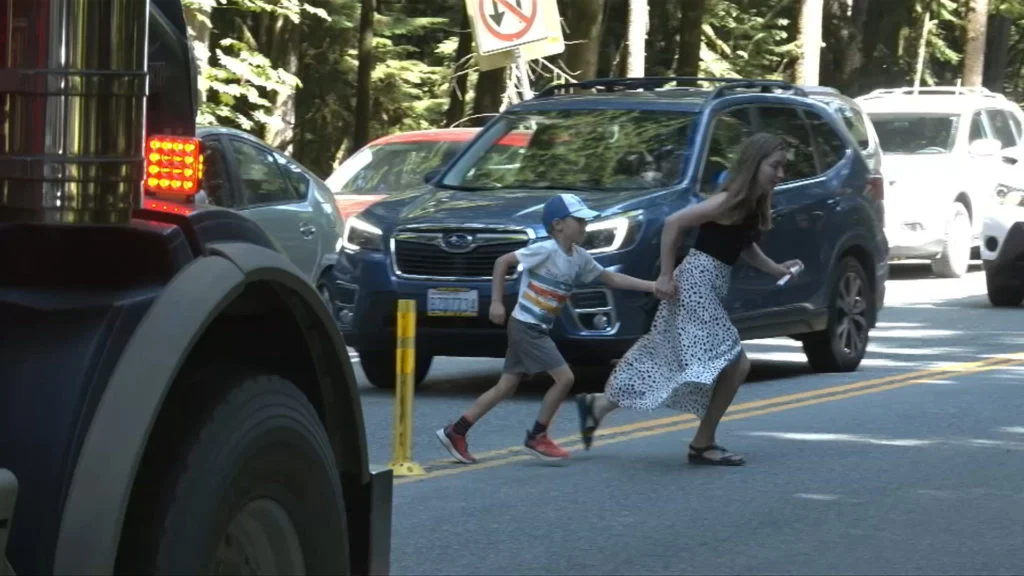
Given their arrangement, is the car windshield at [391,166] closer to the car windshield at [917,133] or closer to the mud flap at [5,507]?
the car windshield at [917,133]

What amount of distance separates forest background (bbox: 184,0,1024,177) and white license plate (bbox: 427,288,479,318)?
13109 millimetres

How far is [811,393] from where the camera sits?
12977mm

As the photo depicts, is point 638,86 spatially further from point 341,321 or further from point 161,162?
point 161,162

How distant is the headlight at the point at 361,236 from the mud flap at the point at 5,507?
914 cm

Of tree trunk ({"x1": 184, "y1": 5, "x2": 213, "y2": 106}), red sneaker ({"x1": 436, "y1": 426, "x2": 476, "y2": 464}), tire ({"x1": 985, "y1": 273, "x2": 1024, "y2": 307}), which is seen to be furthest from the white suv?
red sneaker ({"x1": 436, "y1": 426, "x2": 476, "y2": 464})

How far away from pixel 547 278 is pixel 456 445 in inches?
37.1

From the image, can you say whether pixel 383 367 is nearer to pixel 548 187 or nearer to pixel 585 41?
pixel 548 187

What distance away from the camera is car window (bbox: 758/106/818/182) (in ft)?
45.8

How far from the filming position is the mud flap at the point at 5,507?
130 inches

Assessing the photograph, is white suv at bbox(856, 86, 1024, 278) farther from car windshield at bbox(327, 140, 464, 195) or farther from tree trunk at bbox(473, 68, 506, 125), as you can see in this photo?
tree trunk at bbox(473, 68, 506, 125)

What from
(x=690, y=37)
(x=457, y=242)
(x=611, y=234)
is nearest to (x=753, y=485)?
(x=611, y=234)

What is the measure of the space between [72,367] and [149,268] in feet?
0.86

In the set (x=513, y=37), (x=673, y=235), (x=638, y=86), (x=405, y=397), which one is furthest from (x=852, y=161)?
(x=513, y=37)

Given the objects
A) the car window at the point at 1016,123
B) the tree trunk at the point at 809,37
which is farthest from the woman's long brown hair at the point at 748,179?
the tree trunk at the point at 809,37
